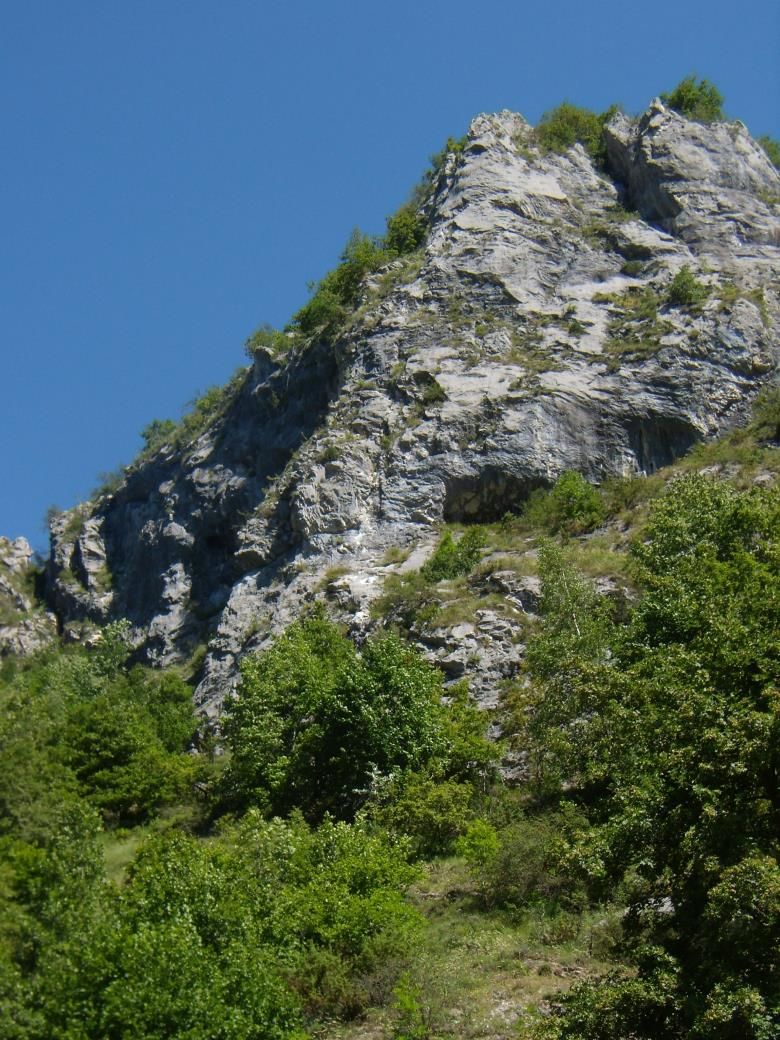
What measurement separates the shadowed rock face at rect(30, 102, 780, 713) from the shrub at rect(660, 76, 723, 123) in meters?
2.03

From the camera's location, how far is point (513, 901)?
21.3m

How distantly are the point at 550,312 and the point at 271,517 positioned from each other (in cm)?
1798

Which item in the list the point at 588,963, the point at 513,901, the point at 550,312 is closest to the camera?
the point at 588,963

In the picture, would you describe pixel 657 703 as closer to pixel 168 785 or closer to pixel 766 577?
pixel 766 577

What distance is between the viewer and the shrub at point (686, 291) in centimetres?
5519

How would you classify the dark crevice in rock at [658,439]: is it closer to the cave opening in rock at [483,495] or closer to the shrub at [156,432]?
the cave opening in rock at [483,495]

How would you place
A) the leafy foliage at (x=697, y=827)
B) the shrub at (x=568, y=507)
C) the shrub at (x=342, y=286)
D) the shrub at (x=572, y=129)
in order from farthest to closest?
the shrub at (x=572, y=129) < the shrub at (x=342, y=286) < the shrub at (x=568, y=507) < the leafy foliage at (x=697, y=827)

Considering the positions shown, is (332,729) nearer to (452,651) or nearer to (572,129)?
(452,651)

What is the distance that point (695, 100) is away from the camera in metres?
71.2

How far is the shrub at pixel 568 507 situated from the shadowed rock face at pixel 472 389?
1.89 meters

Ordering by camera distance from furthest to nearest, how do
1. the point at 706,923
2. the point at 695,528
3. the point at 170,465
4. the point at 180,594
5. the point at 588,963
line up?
the point at 170,465, the point at 180,594, the point at 695,528, the point at 588,963, the point at 706,923

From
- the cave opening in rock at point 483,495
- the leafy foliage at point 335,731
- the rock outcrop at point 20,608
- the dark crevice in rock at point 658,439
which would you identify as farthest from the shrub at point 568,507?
the rock outcrop at point 20,608

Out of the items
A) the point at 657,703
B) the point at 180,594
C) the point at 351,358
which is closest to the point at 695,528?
the point at 657,703

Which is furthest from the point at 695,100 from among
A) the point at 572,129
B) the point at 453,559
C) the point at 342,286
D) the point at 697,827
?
the point at 697,827
